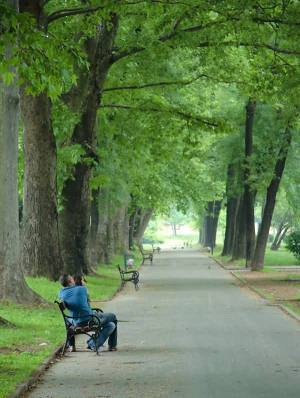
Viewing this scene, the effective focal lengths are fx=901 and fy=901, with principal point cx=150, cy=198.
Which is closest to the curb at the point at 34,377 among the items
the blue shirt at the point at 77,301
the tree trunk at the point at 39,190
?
the blue shirt at the point at 77,301

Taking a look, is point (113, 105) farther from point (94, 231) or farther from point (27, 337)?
point (27, 337)

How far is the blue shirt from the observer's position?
14227 millimetres

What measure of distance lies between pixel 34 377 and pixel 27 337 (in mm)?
3964

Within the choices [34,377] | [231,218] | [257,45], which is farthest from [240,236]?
[34,377]

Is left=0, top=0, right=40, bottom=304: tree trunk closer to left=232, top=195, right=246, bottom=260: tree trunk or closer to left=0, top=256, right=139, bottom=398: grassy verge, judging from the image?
left=0, top=256, right=139, bottom=398: grassy verge

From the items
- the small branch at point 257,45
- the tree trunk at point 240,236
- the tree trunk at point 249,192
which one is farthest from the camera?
the tree trunk at point 240,236

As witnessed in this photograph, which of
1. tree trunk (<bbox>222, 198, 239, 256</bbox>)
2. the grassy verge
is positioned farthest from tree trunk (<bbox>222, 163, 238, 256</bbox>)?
the grassy verge

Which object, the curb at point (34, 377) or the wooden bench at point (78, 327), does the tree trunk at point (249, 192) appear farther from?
the curb at point (34, 377)

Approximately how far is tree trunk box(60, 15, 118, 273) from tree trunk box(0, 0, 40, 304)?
10499mm

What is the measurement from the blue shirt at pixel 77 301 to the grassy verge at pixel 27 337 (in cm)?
63

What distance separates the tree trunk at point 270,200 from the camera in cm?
3917

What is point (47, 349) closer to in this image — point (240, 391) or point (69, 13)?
point (240, 391)

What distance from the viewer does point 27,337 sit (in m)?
15.2

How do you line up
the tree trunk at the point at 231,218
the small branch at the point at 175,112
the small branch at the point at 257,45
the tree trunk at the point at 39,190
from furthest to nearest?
the tree trunk at the point at 231,218, the small branch at the point at 175,112, the tree trunk at the point at 39,190, the small branch at the point at 257,45
